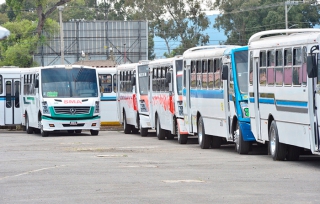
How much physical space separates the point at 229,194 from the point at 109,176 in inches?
148

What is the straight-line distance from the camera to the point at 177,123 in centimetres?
2870

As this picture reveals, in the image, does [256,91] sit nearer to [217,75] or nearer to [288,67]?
[288,67]

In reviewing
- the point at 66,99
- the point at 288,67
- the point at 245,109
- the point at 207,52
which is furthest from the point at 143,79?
the point at 288,67

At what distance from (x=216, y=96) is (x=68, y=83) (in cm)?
1231

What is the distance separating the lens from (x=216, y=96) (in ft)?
79.4

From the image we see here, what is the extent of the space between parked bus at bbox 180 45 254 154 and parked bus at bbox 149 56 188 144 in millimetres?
Answer: 1026

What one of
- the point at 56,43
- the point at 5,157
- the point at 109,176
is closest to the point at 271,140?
the point at 109,176

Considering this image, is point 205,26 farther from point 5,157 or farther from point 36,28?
point 5,157

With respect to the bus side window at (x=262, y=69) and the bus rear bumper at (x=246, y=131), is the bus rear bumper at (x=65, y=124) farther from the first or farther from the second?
the bus side window at (x=262, y=69)

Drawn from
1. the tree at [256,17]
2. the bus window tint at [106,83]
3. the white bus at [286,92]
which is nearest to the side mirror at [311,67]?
the white bus at [286,92]

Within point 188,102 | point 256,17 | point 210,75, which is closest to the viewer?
point 210,75

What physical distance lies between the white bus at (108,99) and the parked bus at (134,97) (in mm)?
2230

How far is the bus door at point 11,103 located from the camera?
135 feet

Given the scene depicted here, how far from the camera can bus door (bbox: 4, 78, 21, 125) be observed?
41156mm
